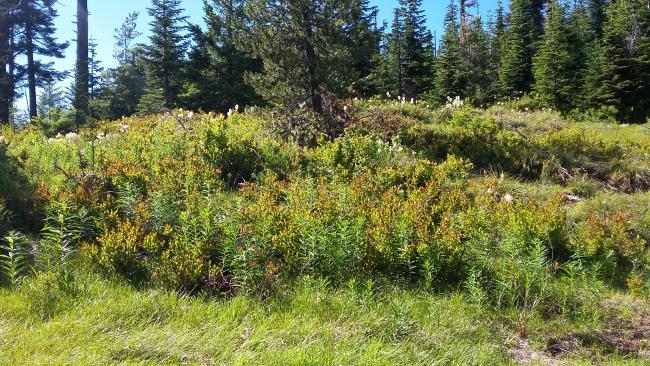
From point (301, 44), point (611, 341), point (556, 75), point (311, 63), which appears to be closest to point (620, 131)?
point (311, 63)

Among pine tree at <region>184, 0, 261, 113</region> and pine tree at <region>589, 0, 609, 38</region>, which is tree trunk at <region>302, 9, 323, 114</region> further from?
pine tree at <region>589, 0, 609, 38</region>

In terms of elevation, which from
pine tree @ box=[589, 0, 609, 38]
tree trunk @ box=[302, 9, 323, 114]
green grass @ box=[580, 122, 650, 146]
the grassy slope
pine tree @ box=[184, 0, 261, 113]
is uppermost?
pine tree @ box=[589, 0, 609, 38]

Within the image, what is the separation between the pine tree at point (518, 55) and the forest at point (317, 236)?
1872 cm

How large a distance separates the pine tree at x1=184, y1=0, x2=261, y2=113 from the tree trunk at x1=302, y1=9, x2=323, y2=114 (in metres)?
11.0

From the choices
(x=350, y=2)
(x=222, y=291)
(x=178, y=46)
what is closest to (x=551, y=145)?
(x=350, y=2)

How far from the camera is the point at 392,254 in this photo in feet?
14.3

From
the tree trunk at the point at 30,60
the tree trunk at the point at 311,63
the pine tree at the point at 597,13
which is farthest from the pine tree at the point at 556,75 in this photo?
the tree trunk at the point at 30,60

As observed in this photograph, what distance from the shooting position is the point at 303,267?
13.7ft

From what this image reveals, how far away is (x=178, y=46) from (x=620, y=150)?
20266 millimetres

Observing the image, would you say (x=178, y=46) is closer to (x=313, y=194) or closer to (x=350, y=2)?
(x=350, y=2)

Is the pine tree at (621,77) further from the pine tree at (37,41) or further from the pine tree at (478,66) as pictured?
the pine tree at (37,41)

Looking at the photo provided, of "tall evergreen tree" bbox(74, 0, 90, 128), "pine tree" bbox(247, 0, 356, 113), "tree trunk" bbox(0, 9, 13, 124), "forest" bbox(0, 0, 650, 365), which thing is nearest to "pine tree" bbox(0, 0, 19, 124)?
"tree trunk" bbox(0, 9, 13, 124)

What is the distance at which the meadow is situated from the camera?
323cm

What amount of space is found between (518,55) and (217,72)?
17.7 m
